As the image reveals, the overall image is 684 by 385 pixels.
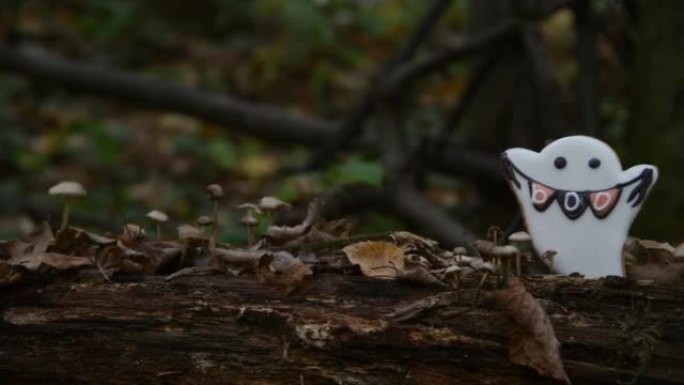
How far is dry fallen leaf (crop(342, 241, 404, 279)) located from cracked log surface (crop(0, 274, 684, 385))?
5 cm

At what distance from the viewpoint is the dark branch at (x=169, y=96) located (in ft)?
21.3

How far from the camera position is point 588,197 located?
262cm

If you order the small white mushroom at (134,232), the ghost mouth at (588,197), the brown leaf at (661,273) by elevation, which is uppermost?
the ghost mouth at (588,197)

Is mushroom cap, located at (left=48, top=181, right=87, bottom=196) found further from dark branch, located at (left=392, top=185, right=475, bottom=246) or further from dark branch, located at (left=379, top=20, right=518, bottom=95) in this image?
dark branch, located at (left=379, top=20, right=518, bottom=95)

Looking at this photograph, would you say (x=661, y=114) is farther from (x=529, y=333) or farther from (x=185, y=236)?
(x=185, y=236)

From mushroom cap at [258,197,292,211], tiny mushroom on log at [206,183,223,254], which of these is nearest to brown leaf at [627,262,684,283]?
mushroom cap at [258,197,292,211]

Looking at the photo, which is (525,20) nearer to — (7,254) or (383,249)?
(383,249)

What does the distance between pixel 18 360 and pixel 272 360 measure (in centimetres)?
66

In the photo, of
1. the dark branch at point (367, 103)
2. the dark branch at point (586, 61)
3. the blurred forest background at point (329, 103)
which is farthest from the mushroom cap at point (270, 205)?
the dark branch at point (367, 103)

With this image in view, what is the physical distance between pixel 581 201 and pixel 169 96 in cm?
479

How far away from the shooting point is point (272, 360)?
2.42 meters

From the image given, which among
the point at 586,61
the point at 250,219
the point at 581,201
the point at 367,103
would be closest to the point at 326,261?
the point at 250,219

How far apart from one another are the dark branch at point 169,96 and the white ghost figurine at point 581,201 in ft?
12.2

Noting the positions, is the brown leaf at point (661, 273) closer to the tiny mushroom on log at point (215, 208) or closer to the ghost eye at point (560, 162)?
the ghost eye at point (560, 162)
